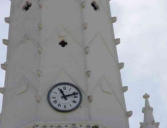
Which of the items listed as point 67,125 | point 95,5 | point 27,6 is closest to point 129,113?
point 67,125

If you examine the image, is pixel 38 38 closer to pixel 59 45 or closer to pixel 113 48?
pixel 59 45

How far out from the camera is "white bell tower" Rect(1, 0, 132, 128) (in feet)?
80.6

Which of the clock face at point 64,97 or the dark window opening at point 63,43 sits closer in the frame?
the clock face at point 64,97

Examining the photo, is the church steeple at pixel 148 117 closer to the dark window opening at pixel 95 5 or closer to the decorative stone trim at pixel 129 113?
the decorative stone trim at pixel 129 113

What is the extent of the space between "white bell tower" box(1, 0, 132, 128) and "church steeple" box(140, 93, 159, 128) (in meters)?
0.69

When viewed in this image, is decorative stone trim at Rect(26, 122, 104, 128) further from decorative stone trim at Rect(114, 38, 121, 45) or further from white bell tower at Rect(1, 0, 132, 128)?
decorative stone trim at Rect(114, 38, 121, 45)

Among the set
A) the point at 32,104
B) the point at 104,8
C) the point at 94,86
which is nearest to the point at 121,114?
the point at 94,86

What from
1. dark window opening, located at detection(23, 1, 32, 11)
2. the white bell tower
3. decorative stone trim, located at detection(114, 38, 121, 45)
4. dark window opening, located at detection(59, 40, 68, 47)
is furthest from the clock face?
dark window opening, located at detection(23, 1, 32, 11)

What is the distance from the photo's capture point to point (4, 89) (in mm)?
26297

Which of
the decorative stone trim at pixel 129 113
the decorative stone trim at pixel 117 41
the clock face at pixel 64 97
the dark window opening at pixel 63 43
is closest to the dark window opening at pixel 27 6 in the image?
the dark window opening at pixel 63 43

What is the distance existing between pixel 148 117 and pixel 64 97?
322cm

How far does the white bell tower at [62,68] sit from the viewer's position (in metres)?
24.6

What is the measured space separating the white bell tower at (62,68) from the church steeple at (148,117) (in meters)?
0.69

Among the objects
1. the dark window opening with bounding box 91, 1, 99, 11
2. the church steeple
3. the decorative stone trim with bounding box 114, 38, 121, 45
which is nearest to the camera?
the church steeple
